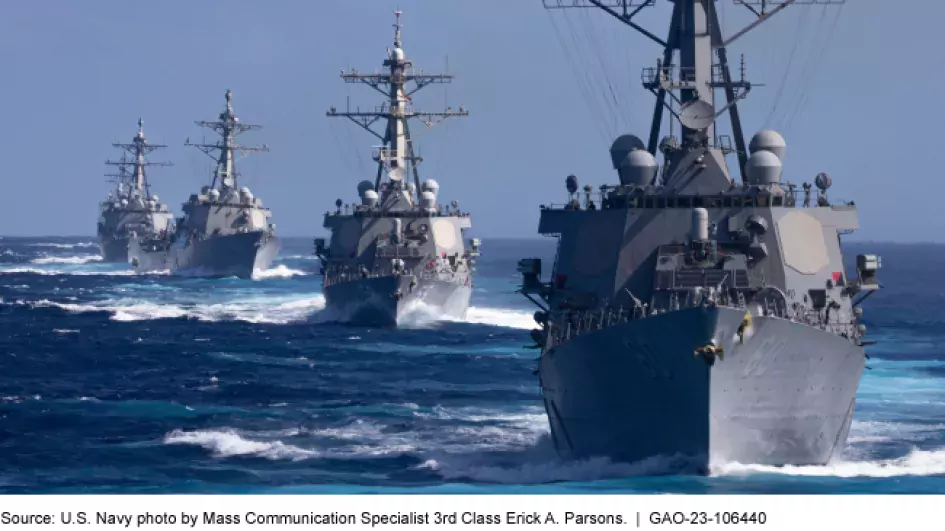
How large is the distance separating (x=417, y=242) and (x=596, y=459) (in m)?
36.9

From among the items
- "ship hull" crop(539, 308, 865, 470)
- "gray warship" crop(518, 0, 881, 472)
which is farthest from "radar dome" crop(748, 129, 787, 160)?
"ship hull" crop(539, 308, 865, 470)

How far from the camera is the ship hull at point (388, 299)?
2180 inches

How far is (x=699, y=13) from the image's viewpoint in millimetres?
25938

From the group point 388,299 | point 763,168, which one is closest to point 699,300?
point 763,168

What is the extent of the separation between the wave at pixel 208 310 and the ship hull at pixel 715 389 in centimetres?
3999

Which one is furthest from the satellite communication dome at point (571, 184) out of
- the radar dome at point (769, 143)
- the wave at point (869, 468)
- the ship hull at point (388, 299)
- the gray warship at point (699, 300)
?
the ship hull at point (388, 299)

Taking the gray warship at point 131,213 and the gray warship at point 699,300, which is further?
the gray warship at point 131,213

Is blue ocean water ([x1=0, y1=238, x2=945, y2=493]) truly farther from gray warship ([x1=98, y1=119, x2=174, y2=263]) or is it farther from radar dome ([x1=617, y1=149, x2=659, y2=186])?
gray warship ([x1=98, y1=119, x2=174, y2=263])

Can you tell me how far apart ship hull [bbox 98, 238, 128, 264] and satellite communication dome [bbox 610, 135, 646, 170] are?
108m

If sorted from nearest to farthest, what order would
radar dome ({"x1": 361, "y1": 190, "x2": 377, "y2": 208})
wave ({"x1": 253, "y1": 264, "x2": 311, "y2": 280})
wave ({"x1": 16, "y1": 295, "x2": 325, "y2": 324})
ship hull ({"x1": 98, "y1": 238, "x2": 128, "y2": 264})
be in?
radar dome ({"x1": 361, "y1": 190, "x2": 377, "y2": 208})
wave ({"x1": 16, "y1": 295, "x2": 325, "y2": 324})
wave ({"x1": 253, "y1": 264, "x2": 311, "y2": 280})
ship hull ({"x1": 98, "y1": 238, "x2": 128, "y2": 264})

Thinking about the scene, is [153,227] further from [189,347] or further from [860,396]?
[860,396]

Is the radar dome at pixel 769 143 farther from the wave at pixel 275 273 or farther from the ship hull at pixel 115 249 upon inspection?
the ship hull at pixel 115 249

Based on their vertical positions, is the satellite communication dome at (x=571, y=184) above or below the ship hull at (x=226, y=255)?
above

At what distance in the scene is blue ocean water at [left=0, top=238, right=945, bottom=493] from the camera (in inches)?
906
